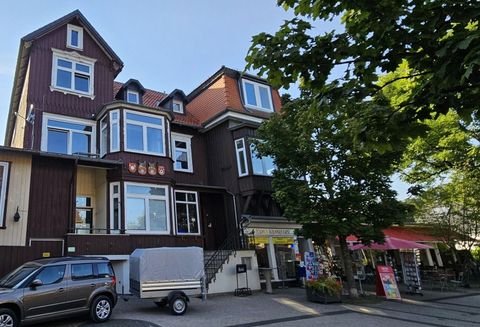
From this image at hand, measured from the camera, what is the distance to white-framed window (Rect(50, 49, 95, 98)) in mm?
18141

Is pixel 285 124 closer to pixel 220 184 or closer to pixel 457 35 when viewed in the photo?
pixel 220 184

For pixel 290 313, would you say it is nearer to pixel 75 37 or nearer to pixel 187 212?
pixel 187 212

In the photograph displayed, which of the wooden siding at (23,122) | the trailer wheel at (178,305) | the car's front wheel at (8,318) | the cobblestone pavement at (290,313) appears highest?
the wooden siding at (23,122)

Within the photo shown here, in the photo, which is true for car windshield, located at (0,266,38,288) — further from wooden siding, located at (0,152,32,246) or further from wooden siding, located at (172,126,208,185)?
wooden siding, located at (172,126,208,185)

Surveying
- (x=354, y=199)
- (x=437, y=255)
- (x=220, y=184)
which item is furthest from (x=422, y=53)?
(x=437, y=255)

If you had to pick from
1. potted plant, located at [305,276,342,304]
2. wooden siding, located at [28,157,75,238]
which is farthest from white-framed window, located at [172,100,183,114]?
potted plant, located at [305,276,342,304]

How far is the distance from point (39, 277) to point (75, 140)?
9439 mm

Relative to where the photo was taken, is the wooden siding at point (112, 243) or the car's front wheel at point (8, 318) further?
the wooden siding at point (112, 243)

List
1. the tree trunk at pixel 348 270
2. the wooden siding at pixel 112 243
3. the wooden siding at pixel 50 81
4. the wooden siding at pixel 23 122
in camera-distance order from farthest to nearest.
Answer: the wooden siding at pixel 23 122 → the wooden siding at pixel 50 81 → the tree trunk at pixel 348 270 → the wooden siding at pixel 112 243

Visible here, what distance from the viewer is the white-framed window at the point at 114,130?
55.7 ft

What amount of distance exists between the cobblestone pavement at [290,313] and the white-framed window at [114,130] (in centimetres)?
686

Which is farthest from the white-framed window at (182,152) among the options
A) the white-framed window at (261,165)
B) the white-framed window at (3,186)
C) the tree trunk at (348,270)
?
the tree trunk at (348,270)

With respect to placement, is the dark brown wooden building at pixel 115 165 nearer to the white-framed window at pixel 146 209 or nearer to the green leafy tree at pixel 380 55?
the white-framed window at pixel 146 209

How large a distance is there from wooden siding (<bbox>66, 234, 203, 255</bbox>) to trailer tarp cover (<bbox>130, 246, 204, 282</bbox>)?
106 inches
